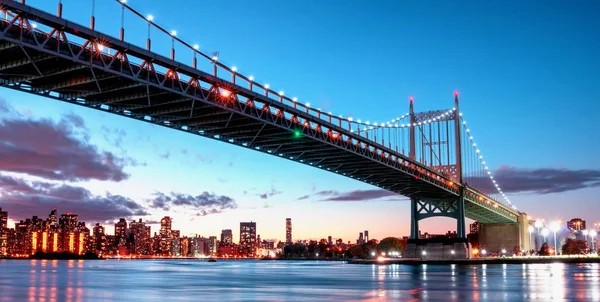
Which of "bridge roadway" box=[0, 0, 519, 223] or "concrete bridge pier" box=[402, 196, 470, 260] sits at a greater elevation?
"bridge roadway" box=[0, 0, 519, 223]

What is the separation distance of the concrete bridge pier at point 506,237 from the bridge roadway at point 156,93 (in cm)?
6060

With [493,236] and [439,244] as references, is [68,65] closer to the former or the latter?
[439,244]

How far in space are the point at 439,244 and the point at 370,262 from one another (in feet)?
58.1

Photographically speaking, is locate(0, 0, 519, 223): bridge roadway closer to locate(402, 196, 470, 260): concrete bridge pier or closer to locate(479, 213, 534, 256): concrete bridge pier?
locate(402, 196, 470, 260): concrete bridge pier

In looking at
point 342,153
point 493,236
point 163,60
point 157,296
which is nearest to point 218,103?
point 163,60

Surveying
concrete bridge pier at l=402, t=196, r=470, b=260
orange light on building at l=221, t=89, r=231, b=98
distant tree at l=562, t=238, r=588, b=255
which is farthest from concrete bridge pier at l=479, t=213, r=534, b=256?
orange light on building at l=221, t=89, r=231, b=98

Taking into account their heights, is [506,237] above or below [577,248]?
A: above

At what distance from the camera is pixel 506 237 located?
123375mm

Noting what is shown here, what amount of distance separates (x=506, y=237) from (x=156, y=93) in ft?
318

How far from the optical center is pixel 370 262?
10850cm

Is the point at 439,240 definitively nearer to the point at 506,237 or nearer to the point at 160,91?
the point at 506,237

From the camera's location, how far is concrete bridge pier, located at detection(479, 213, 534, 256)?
121 meters

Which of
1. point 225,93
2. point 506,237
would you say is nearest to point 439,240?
point 506,237

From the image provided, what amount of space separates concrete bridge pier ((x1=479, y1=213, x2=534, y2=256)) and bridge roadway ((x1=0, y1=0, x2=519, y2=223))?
199ft
